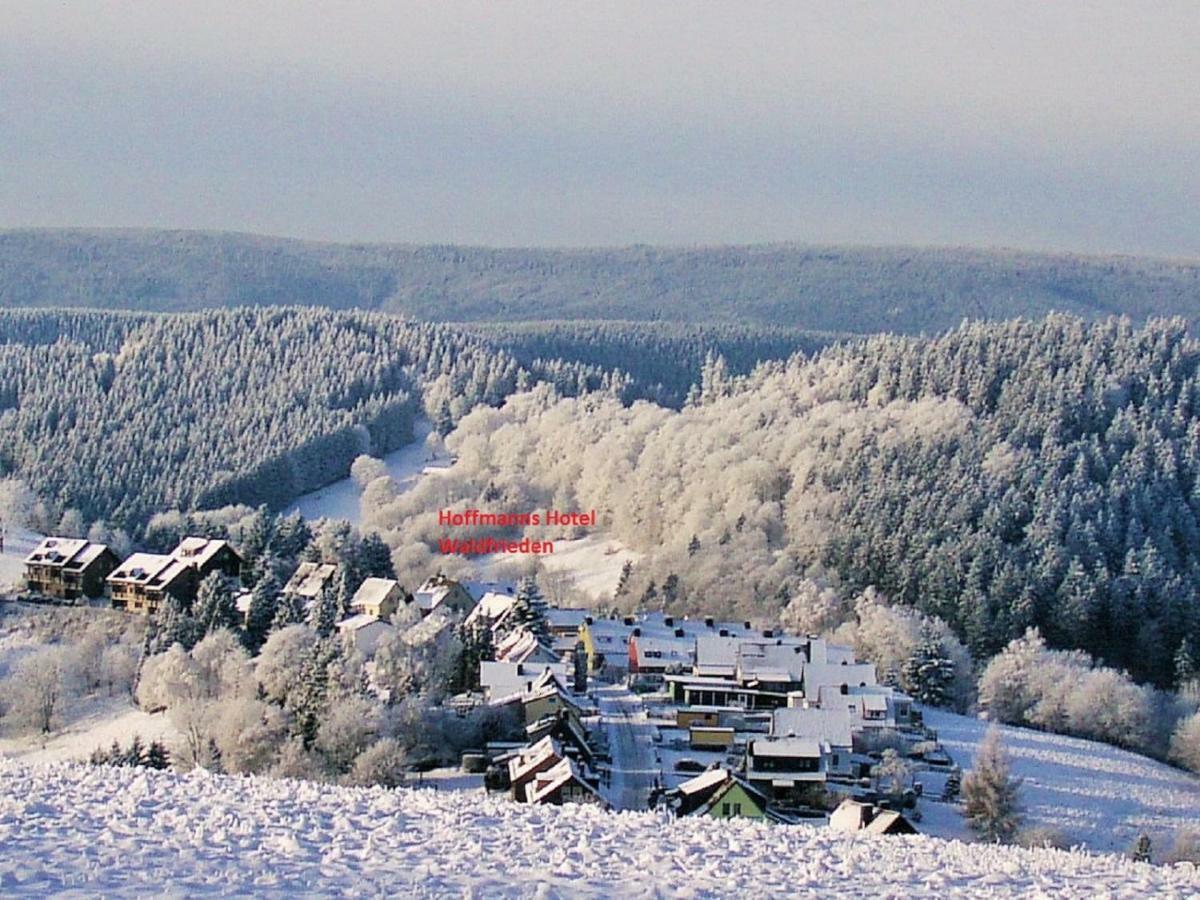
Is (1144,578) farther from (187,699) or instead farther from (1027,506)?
(187,699)

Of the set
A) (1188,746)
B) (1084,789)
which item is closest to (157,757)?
(1084,789)

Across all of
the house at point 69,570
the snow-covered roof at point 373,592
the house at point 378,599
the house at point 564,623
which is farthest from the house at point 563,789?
the house at point 69,570

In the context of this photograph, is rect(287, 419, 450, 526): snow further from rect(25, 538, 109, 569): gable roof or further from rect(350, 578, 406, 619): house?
rect(350, 578, 406, 619): house

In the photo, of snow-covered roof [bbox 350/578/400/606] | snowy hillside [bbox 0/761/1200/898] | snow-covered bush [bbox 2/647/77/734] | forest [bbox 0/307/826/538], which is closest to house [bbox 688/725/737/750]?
snow-covered bush [bbox 2/647/77/734]

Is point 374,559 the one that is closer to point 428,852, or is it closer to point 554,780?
point 554,780

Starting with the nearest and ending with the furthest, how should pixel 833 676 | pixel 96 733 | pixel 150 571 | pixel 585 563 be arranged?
pixel 96 733, pixel 833 676, pixel 150 571, pixel 585 563

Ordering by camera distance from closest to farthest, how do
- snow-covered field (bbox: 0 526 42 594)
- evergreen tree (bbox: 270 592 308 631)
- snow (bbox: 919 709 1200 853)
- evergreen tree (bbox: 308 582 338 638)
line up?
snow (bbox: 919 709 1200 853)
evergreen tree (bbox: 308 582 338 638)
evergreen tree (bbox: 270 592 308 631)
snow-covered field (bbox: 0 526 42 594)
